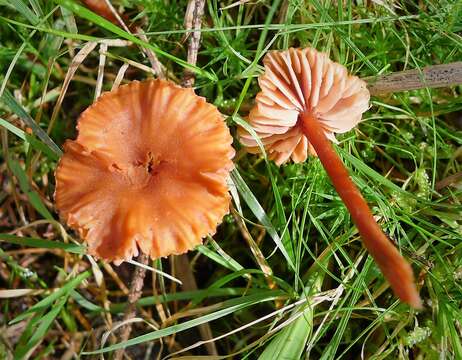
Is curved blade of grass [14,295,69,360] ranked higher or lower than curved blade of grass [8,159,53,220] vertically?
lower

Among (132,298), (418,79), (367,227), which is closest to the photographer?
(367,227)

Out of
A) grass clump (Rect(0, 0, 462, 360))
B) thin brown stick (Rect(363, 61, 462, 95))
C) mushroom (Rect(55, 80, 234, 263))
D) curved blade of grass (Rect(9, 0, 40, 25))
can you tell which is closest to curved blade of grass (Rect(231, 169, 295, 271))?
A: grass clump (Rect(0, 0, 462, 360))

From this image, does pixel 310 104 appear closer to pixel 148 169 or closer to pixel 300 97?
pixel 300 97

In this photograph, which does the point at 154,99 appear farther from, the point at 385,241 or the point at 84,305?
the point at 84,305

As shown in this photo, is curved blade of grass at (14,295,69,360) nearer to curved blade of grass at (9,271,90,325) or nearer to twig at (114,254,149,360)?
curved blade of grass at (9,271,90,325)

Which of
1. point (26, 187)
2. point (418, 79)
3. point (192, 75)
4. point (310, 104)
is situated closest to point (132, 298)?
point (26, 187)

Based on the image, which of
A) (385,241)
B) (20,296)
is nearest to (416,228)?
(385,241)

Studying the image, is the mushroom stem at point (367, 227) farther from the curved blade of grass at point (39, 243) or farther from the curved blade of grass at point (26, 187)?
the curved blade of grass at point (26, 187)
